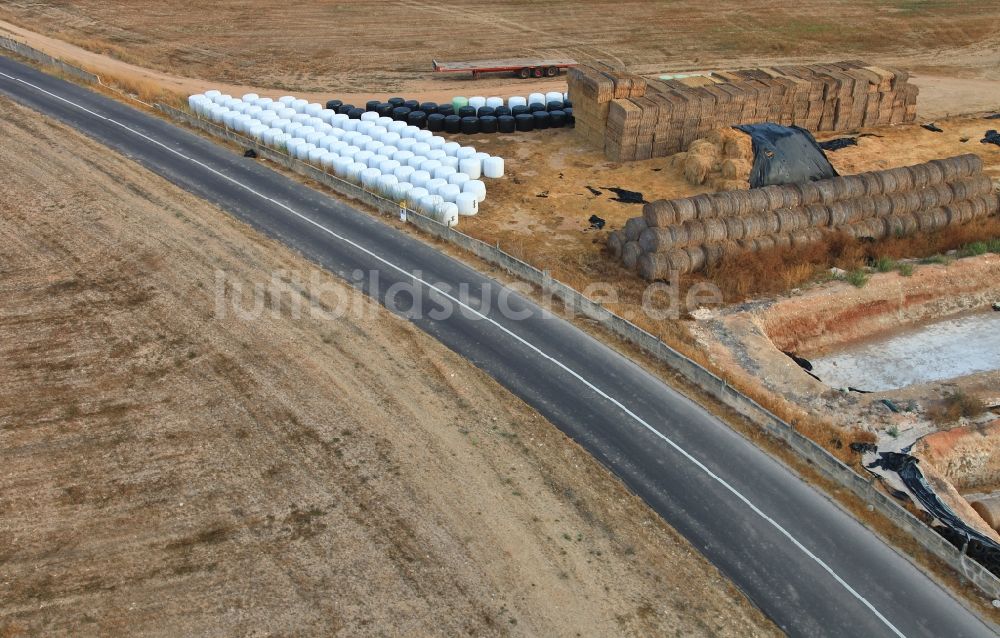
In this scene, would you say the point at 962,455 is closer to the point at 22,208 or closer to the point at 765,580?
the point at 765,580

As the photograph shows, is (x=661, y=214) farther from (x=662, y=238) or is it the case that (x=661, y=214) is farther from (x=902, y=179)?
(x=902, y=179)

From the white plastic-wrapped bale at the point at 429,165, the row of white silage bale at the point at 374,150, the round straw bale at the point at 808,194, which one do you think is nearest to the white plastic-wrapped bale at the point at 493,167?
the row of white silage bale at the point at 374,150

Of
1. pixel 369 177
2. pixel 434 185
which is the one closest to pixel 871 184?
pixel 434 185

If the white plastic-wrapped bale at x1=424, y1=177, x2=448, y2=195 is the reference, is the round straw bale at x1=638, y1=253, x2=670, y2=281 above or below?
below

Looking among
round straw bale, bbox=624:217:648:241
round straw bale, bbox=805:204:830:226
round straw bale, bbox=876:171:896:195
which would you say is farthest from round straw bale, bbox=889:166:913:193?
round straw bale, bbox=624:217:648:241

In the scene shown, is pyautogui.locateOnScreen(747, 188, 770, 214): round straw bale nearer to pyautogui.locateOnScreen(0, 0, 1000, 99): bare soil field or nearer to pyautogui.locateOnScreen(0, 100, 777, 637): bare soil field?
pyautogui.locateOnScreen(0, 100, 777, 637): bare soil field

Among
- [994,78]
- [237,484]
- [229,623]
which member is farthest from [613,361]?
[994,78]
